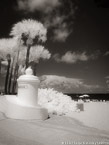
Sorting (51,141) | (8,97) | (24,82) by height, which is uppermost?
(24,82)

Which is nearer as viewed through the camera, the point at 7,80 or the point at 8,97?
the point at 8,97

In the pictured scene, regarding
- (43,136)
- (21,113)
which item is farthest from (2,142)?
(21,113)

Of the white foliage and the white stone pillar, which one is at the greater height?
the white stone pillar

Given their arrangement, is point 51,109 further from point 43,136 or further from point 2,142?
point 2,142

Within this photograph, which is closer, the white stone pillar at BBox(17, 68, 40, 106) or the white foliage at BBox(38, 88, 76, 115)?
the white stone pillar at BBox(17, 68, 40, 106)

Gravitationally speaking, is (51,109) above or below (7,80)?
below

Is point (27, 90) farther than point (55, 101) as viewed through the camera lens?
No

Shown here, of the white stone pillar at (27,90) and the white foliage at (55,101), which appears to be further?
the white foliage at (55,101)

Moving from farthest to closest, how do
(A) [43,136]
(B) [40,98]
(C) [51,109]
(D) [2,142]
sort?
(B) [40,98]
(C) [51,109]
(A) [43,136]
(D) [2,142]

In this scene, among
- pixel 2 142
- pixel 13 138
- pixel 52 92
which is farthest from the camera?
pixel 52 92

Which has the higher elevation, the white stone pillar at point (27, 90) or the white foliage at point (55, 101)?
the white stone pillar at point (27, 90)

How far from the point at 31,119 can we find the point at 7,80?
20.4 meters

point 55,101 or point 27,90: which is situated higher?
point 27,90

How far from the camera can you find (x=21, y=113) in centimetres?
545
